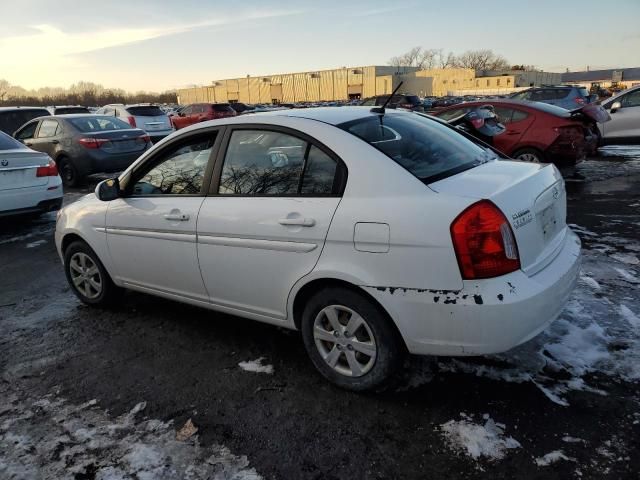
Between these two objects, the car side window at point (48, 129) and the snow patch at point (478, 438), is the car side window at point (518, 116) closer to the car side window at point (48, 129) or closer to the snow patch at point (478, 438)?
the snow patch at point (478, 438)

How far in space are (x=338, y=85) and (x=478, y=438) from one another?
223ft

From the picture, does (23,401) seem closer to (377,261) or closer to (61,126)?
(377,261)

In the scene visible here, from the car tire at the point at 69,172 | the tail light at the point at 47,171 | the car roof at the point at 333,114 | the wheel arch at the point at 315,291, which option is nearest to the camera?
the wheel arch at the point at 315,291

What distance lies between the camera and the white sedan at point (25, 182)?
6879 millimetres

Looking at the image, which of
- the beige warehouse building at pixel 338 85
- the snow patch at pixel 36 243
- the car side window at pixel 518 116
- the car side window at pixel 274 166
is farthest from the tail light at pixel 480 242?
the beige warehouse building at pixel 338 85

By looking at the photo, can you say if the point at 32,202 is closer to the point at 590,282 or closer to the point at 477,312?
the point at 477,312

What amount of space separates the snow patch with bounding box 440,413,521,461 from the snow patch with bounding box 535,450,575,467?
0.12 metres

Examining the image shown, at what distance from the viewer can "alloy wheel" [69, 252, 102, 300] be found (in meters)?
4.33

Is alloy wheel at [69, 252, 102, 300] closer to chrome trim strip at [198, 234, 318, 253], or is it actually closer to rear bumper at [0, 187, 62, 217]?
chrome trim strip at [198, 234, 318, 253]

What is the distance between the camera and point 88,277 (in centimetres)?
437

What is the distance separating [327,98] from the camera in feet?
223

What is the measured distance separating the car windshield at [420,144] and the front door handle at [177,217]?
47.9 inches

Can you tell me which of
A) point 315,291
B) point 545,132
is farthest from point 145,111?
point 315,291

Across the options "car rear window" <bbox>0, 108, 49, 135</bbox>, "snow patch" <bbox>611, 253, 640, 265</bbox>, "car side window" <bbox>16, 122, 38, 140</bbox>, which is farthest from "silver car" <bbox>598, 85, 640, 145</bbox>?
"car rear window" <bbox>0, 108, 49, 135</bbox>
